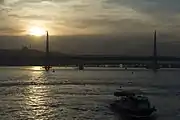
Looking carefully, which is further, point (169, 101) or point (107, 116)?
point (169, 101)

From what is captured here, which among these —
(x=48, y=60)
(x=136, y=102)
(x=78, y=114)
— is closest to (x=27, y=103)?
(x=78, y=114)

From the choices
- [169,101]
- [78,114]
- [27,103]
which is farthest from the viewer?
[169,101]

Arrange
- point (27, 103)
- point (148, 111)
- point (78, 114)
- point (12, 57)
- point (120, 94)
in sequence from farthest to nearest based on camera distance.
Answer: point (12, 57) → point (27, 103) → point (120, 94) → point (78, 114) → point (148, 111)

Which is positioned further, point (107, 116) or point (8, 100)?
point (8, 100)

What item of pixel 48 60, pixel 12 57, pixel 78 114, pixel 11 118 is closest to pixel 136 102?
pixel 78 114

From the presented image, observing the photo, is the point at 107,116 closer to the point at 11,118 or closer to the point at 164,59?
the point at 11,118

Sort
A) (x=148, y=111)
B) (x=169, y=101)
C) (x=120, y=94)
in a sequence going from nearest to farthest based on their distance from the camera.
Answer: (x=148, y=111) → (x=120, y=94) → (x=169, y=101)

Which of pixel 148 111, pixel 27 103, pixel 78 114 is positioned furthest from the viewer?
pixel 27 103

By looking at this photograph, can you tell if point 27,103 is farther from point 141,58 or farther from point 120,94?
point 141,58

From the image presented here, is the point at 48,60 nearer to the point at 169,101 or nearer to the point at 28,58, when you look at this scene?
the point at 28,58
